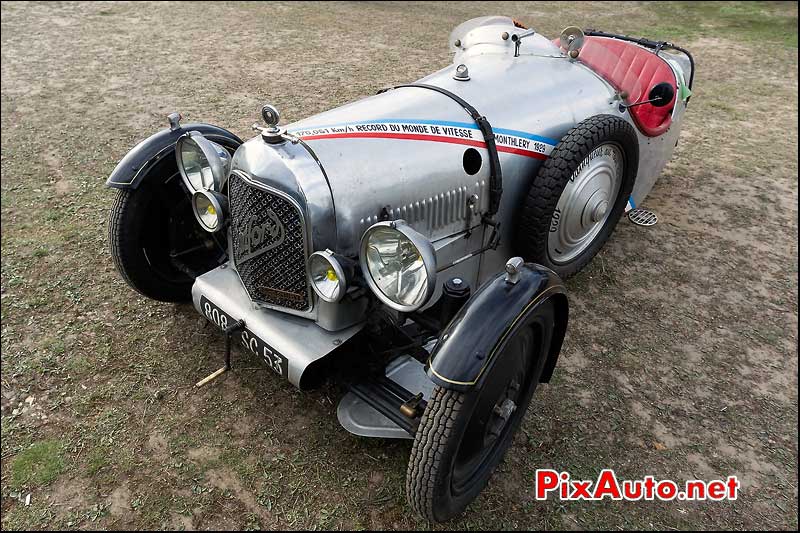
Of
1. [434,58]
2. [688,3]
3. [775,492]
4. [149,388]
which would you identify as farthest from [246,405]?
[688,3]

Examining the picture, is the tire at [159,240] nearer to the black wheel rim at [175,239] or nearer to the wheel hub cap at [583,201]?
the black wheel rim at [175,239]

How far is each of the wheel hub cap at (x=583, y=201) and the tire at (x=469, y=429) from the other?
3.40ft

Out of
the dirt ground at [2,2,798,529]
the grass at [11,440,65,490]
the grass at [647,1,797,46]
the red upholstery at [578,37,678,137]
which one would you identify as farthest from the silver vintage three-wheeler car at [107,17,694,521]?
the grass at [647,1,797,46]

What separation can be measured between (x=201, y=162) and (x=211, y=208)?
0.94 feet

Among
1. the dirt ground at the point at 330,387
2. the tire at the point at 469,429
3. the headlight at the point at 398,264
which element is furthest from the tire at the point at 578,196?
the headlight at the point at 398,264

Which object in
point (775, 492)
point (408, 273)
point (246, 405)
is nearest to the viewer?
point (408, 273)

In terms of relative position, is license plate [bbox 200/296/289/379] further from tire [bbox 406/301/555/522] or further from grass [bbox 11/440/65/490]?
grass [bbox 11/440/65/490]

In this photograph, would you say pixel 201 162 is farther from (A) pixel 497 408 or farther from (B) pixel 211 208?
(A) pixel 497 408

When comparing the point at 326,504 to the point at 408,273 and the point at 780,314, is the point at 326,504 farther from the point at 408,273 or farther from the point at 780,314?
the point at 780,314

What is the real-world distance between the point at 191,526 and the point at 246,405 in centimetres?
68

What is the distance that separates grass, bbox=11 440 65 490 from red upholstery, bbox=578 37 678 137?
3960 millimetres

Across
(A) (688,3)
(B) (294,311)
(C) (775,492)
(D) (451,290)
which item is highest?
(A) (688,3)

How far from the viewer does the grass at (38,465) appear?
2758mm

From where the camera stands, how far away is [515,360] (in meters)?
2.60
